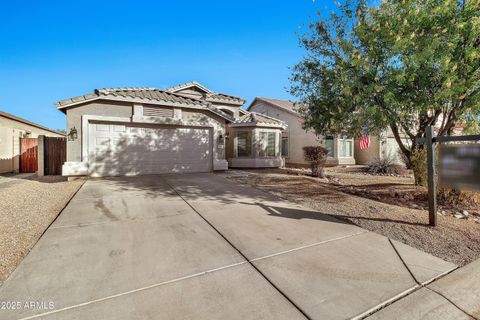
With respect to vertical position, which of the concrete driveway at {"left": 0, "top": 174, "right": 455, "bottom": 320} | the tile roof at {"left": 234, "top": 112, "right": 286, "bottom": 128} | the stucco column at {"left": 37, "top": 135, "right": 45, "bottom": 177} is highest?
the tile roof at {"left": 234, "top": 112, "right": 286, "bottom": 128}

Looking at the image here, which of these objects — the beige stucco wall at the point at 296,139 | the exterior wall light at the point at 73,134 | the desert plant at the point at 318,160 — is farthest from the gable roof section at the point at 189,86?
the desert plant at the point at 318,160

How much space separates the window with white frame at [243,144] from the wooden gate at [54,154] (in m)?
10.2

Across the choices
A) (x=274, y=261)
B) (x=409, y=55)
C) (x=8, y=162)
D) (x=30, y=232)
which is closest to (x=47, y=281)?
(x=30, y=232)

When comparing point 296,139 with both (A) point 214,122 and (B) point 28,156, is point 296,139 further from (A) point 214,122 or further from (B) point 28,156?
(B) point 28,156

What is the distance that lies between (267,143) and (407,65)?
34.0 ft

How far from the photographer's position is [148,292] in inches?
87.2

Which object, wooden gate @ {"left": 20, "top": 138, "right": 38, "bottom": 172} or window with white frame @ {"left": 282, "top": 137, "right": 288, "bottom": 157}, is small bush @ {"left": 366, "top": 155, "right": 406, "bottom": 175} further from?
wooden gate @ {"left": 20, "top": 138, "right": 38, "bottom": 172}

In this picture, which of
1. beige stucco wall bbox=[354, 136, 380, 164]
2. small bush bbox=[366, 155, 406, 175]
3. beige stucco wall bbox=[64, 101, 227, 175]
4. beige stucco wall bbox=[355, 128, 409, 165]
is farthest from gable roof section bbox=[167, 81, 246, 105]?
beige stucco wall bbox=[355, 128, 409, 165]

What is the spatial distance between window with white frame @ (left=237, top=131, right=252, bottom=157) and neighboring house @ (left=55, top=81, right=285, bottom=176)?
112 inches

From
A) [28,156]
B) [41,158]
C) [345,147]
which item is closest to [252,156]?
[345,147]

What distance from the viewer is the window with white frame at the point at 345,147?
17647 millimetres

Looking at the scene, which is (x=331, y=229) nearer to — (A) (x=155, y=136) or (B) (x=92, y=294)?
(B) (x=92, y=294)

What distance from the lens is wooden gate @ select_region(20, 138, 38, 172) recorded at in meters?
13.9

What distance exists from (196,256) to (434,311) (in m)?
2.62
